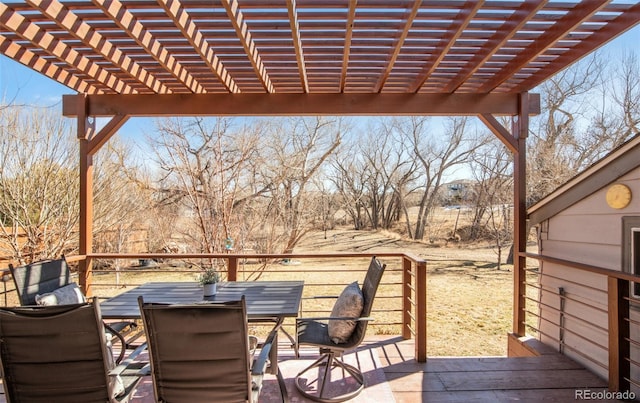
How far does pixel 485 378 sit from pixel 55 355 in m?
2.87

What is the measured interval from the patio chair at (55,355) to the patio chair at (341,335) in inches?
49.1

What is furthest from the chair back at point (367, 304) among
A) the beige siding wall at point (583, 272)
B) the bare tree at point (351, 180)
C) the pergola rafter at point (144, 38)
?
the bare tree at point (351, 180)

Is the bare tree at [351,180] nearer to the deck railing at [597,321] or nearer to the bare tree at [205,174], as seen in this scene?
the bare tree at [205,174]

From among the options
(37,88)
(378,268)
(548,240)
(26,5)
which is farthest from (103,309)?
(37,88)

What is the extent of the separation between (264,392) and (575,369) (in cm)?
258

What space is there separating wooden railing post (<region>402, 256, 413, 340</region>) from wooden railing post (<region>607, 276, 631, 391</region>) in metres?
1.60

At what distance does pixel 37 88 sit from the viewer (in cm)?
669

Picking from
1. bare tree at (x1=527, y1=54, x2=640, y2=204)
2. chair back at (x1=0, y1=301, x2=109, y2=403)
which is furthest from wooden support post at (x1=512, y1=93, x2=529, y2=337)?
bare tree at (x1=527, y1=54, x2=640, y2=204)

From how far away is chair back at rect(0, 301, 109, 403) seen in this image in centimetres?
174

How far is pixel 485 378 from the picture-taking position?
9.48 ft

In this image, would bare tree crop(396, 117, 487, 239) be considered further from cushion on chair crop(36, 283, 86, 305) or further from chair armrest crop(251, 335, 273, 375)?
chair armrest crop(251, 335, 273, 375)

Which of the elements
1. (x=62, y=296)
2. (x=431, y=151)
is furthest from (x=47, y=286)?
(x=431, y=151)

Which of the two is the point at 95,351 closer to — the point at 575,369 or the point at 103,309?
the point at 103,309

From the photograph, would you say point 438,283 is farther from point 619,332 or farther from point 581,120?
point 619,332
